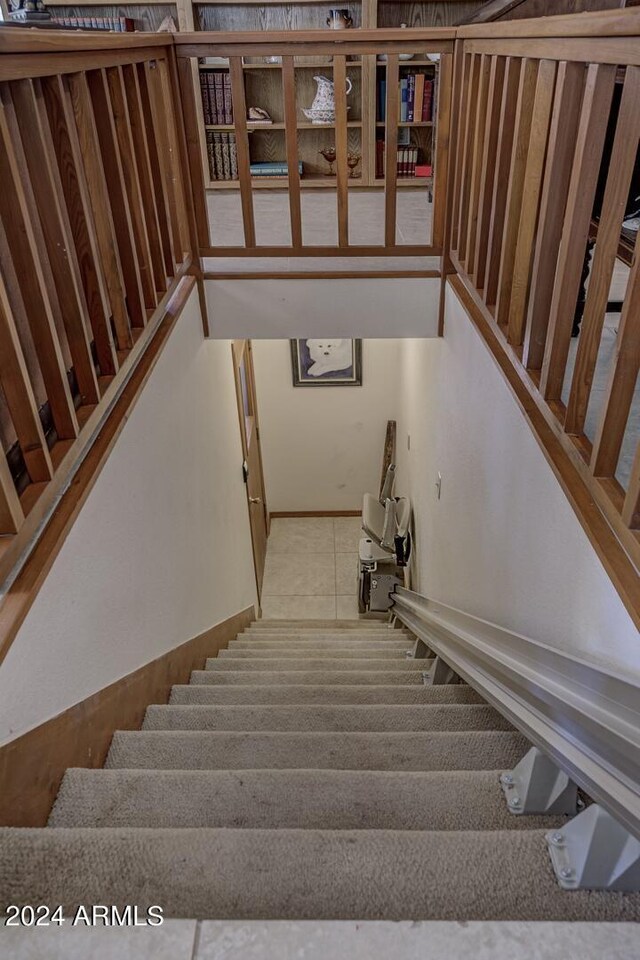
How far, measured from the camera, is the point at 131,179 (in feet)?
6.54

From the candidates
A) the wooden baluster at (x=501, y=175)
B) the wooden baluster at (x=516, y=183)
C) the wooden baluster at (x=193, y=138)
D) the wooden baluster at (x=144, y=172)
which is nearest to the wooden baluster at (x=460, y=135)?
the wooden baluster at (x=501, y=175)

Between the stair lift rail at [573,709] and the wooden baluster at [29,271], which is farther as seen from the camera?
the wooden baluster at [29,271]

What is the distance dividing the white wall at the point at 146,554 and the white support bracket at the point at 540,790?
93 cm

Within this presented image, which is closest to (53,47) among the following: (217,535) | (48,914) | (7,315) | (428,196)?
(7,315)

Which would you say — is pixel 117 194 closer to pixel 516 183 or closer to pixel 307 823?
pixel 516 183

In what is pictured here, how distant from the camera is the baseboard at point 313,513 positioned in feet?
21.2

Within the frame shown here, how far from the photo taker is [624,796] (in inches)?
33.8

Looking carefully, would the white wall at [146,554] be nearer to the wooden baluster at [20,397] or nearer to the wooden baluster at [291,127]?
the wooden baluster at [20,397]

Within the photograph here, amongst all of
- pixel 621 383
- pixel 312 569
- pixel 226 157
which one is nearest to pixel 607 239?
pixel 621 383

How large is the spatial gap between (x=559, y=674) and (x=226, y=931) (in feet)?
2.29

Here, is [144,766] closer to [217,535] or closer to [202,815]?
[202,815]

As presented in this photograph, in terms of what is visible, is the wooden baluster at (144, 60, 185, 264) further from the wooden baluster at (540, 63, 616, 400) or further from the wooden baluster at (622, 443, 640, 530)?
the wooden baluster at (622, 443, 640, 530)

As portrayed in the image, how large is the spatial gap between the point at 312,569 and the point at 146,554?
3.87 meters

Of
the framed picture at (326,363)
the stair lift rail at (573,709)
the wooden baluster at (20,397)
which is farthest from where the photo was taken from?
the framed picture at (326,363)
